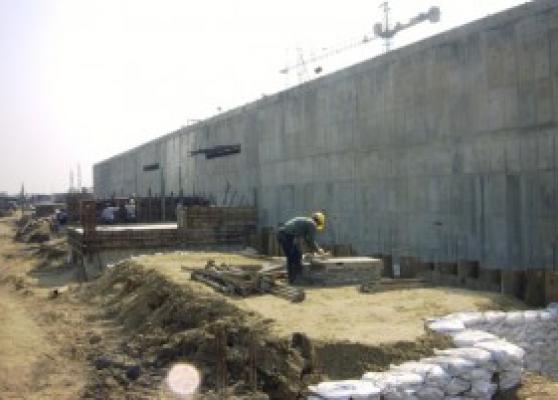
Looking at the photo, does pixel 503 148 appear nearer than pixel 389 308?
No

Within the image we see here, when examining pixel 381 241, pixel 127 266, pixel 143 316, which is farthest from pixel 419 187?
pixel 127 266

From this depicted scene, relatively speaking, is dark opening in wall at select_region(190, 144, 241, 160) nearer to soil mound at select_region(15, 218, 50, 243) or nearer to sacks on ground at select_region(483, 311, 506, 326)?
soil mound at select_region(15, 218, 50, 243)

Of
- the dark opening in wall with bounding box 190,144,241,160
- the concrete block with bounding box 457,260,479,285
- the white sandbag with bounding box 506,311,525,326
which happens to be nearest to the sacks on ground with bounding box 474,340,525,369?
the white sandbag with bounding box 506,311,525,326

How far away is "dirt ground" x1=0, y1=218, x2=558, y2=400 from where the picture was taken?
8672 millimetres

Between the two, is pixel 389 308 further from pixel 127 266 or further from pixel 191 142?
pixel 191 142

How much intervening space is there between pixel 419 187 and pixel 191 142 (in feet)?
66.7

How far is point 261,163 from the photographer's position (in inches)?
1026

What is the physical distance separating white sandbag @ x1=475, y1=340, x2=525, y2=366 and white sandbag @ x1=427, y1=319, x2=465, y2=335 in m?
0.65

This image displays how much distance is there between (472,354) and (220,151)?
2304 centimetres

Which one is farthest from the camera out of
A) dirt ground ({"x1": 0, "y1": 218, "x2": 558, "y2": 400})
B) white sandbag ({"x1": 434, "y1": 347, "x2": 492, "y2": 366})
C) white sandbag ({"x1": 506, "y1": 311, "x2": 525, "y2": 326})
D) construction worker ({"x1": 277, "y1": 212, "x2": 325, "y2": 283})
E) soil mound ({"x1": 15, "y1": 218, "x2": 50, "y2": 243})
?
soil mound ({"x1": 15, "y1": 218, "x2": 50, "y2": 243})

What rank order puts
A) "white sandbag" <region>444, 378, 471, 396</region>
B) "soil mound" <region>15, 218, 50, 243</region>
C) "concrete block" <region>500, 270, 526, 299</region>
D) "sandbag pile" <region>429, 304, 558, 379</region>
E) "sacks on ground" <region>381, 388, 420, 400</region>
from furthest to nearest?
"soil mound" <region>15, 218, 50, 243</region> < "concrete block" <region>500, 270, 526, 299</region> < "sandbag pile" <region>429, 304, 558, 379</region> < "white sandbag" <region>444, 378, 471, 396</region> < "sacks on ground" <region>381, 388, 420, 400</region>

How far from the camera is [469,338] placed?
895 cm

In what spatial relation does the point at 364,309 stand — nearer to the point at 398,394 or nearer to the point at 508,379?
the point at 508,379

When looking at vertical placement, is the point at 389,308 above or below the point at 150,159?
below
